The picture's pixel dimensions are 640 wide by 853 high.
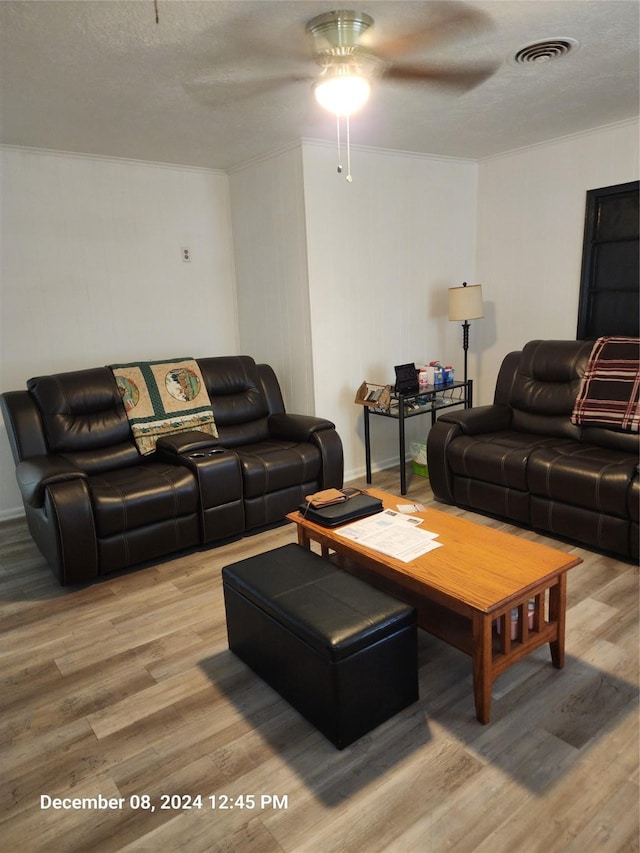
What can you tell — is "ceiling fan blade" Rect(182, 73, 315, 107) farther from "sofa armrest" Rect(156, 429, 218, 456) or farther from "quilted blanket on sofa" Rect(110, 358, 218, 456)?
"sofa armrest" Rect(156, 429, 218, 456)

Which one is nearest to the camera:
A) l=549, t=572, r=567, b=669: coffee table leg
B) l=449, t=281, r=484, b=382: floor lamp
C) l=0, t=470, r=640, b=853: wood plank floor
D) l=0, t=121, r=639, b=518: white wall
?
l=0, t=470, r=640, b=853: wood plank floor

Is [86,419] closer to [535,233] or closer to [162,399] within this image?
[162,399]

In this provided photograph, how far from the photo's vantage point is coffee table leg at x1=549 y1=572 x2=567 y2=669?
1995mm

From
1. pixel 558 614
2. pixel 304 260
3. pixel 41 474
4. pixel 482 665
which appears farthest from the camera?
pixel 304 260

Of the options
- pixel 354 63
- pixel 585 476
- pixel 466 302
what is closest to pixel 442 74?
pixel 354 63

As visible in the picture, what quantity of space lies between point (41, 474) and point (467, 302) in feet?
9.93

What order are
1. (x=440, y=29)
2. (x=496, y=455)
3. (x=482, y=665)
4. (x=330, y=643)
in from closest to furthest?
1. (x=330, y=643)
2. (x=482, y=665)
3. (x=440, y=29)
4. (x=496, y=455)

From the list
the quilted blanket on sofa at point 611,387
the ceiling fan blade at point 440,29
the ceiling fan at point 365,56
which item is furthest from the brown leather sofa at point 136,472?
the ceiling fan blade at point 440,29

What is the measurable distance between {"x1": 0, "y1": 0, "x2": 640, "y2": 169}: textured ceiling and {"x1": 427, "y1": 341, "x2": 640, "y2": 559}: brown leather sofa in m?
1.47

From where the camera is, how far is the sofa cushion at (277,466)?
3.29m

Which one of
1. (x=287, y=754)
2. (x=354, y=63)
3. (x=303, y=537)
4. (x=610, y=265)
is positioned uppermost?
(x=354, y=63)

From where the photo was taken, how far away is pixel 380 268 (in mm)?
4227

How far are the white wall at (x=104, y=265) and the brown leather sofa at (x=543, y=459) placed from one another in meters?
2.11

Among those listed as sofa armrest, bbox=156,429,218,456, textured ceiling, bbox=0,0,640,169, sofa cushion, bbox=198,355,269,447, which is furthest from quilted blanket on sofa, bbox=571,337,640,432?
sofa armrest, bbox=156,429,218,456
